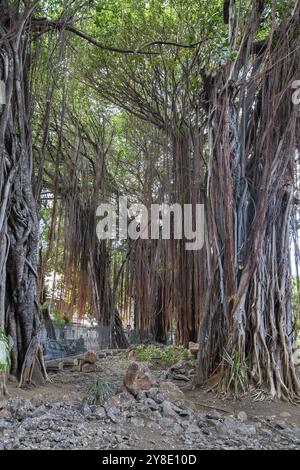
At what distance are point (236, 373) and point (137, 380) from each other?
2.01 ft

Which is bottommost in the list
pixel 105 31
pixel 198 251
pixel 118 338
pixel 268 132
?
pixel 118 338

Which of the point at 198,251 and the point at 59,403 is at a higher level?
the point at 198,251

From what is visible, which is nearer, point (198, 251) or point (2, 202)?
point (2, 202)

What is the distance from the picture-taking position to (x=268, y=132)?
8.86ft

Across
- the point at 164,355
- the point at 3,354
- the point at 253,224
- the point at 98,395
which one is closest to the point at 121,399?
the point at 98,395

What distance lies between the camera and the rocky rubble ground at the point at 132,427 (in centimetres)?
161

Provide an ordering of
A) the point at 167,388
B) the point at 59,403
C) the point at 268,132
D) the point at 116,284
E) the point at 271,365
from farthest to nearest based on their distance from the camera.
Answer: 1. the point at 116,284
2. the point at 268,132
3. the point at 271,365
4. the point at 167,388
5. the point at 59,403

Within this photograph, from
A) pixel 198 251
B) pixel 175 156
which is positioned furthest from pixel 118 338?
pixel 175 156

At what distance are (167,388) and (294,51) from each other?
224cm

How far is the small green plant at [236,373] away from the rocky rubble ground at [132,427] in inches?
14.0

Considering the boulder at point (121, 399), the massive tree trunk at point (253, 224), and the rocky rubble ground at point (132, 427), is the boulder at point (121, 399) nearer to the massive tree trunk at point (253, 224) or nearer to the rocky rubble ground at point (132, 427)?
the rocky rubble ground at point (132, 427)

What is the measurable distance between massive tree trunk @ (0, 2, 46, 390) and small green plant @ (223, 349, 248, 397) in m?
1.27

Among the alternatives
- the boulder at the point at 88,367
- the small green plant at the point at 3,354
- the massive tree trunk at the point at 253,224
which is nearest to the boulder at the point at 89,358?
the boulder at the point at 88,367
